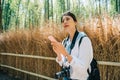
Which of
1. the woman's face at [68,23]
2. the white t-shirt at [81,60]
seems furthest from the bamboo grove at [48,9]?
the white t-shirt at [81,60]

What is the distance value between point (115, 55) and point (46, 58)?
266 cm

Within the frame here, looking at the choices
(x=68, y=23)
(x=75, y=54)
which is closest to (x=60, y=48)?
(x=75, y=54)

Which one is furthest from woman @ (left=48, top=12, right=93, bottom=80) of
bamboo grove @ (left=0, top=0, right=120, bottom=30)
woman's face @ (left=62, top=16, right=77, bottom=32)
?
bamboo grove @ (left=0, top=0, right=120, bottom=30)

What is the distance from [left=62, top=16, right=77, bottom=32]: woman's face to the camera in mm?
2895

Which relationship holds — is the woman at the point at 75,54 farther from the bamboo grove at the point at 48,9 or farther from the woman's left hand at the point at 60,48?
the bamboo grove at the point at 48,9

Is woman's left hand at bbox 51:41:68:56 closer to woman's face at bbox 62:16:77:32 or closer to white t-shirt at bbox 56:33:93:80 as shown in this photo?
white t-shirt at bbox 56:33:93:80

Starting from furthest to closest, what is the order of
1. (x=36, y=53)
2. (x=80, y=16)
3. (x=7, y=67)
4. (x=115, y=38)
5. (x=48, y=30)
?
(x=7, y=67) → (x=36, y=53) → (x=48, y=30) → (x=80, y=16) → (x=115, y=38)

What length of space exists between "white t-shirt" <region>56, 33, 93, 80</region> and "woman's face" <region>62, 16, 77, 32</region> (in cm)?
17

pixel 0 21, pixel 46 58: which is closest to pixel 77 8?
pixel 46 58

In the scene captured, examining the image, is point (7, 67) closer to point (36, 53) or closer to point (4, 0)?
point (36, 53)

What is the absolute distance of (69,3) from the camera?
332 inches

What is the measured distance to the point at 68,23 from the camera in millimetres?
2898

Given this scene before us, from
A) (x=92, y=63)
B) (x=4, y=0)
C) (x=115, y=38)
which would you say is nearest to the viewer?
(x=92, y=63)

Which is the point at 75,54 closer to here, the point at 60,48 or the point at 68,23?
the point at 60,48
